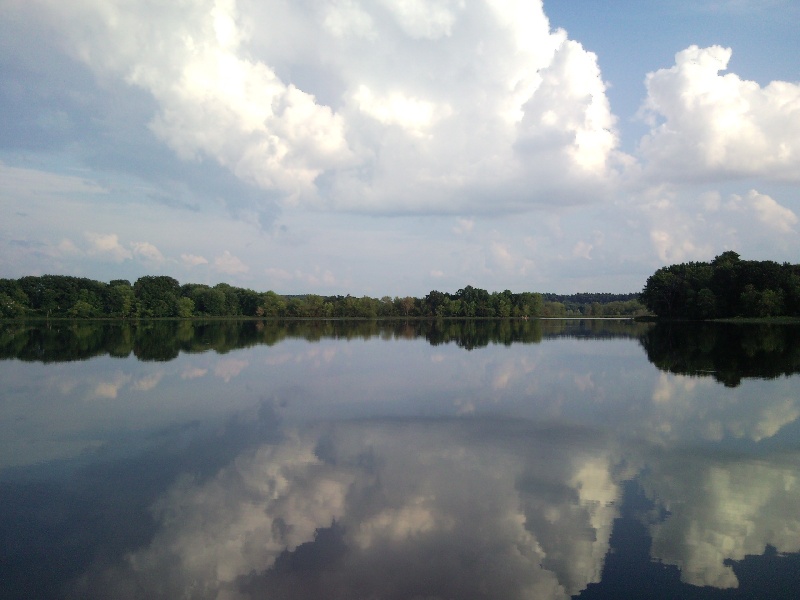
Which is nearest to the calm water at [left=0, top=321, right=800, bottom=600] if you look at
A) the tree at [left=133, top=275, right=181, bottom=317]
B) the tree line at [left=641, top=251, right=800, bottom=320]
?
the tree line at [left=641, top=251, right=800, bottom=320]

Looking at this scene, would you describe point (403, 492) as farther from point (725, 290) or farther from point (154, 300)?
point (154, 300)

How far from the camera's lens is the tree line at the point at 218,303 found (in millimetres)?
117188

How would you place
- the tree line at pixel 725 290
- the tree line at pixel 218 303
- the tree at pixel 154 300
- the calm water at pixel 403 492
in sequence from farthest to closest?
the tree at pixel 154 300
the tree line at pixel 218 303
the tree line at pixel 725 290
the calm water at pixel 403 492

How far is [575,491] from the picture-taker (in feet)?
29.0

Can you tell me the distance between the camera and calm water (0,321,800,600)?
637cm

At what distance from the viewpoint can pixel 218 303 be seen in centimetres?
12888

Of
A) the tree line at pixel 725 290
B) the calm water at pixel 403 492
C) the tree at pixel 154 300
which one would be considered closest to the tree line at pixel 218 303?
the tree at pixel 154 300

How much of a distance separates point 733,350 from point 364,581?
31879mm

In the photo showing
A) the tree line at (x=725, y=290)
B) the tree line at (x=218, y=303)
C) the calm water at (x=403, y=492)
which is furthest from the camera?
the tree line at (x=218, y=303)

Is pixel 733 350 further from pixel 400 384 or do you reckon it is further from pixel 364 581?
pixel 364 581

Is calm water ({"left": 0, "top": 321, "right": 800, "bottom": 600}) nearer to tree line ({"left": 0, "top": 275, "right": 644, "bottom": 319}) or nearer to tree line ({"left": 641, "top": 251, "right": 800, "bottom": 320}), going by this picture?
tree line ({"left": 641, "top": 251, "right": 800, "bottom": 320})

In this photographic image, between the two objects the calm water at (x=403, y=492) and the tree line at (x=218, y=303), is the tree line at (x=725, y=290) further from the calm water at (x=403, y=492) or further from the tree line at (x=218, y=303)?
the calm water at (x=403, y=492)

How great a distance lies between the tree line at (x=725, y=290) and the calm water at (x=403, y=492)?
64416 millimetres

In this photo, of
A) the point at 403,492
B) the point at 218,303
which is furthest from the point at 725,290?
the point at 218,303
